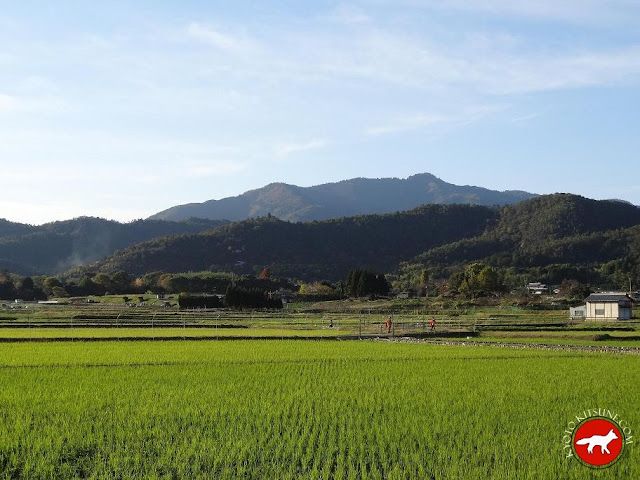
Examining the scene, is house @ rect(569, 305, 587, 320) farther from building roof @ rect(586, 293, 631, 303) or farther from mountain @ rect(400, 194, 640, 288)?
mountain @ rect(400, 194, 640, 288)

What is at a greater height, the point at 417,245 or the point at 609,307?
the point at 417,245

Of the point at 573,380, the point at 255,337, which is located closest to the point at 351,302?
the point at 255,337

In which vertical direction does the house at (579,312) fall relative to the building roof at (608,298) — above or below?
below

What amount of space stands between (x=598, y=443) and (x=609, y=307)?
5475cm

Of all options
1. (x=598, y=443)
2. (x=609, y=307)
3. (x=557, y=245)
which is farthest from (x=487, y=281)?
(x=598, y=443)

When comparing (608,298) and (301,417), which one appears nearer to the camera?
(301,417)

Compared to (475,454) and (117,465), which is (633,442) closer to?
(475,454)

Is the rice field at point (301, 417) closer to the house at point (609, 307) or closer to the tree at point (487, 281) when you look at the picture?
the house at point (609, 307)

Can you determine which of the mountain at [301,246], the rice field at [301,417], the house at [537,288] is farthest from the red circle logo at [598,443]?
the mountain at [301,246]

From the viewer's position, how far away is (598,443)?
9.06 m

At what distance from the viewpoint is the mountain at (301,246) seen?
15925cm

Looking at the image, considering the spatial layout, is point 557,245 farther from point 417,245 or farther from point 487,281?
point 487,281

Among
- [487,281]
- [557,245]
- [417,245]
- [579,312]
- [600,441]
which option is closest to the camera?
[600,441]

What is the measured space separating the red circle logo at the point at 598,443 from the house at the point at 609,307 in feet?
169
